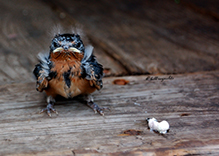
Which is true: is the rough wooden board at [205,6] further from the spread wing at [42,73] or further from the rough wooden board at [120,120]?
the spread wing at [42,73]

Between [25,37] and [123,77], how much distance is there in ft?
4.73

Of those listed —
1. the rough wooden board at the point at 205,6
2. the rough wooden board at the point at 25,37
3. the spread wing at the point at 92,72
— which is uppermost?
the rough wooden board at the point at 205,6

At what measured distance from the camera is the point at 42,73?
2.22m

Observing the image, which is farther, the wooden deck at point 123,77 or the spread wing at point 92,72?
the spread wing at point 92,72

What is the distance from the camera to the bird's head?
208cm

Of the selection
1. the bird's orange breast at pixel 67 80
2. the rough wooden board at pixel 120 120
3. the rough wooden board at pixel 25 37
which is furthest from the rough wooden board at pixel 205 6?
the bird's orange breast at pixel 67 80

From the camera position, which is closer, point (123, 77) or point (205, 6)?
point (123, 77)

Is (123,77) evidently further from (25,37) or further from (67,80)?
(25,37)

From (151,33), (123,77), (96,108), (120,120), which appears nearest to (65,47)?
(96,108)

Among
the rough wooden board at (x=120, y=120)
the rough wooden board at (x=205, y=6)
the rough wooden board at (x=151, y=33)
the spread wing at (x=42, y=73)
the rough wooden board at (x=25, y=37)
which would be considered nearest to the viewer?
the rough wooden board at (x=120, y=120)

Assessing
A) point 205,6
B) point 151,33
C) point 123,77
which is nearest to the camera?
point 123,77

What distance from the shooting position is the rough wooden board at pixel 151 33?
304 cm

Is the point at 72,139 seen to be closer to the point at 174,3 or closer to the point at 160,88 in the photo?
the point at 160,88

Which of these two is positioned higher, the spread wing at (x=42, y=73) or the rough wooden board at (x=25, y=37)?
the rough wooden board at (x=25, y=37)
